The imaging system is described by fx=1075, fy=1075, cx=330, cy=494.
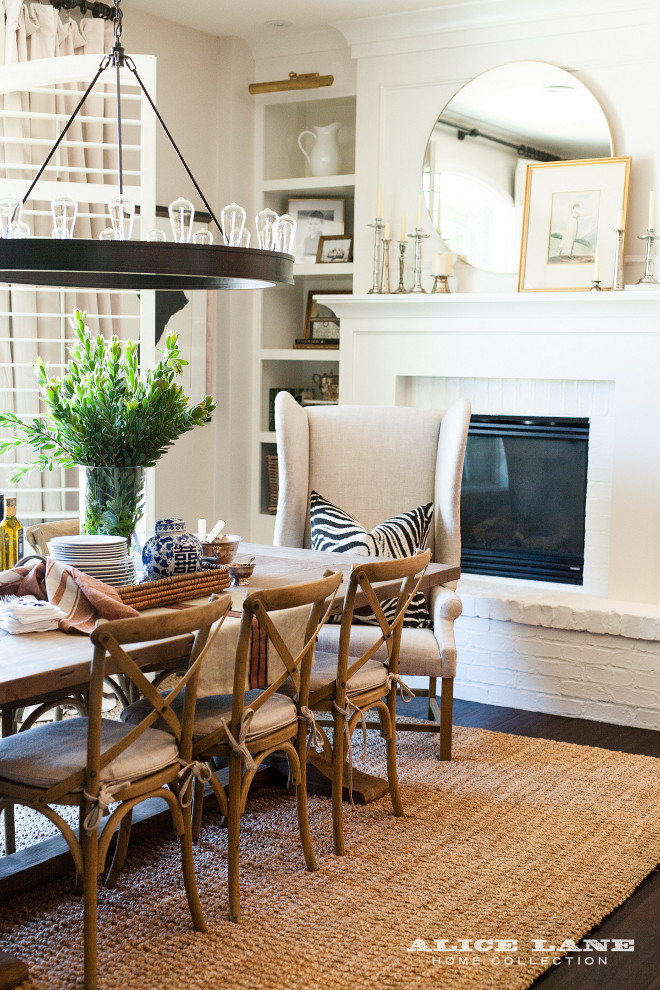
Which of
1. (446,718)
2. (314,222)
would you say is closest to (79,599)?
(446,718)

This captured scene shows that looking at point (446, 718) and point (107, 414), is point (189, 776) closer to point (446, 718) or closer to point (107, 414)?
point (107, 414)

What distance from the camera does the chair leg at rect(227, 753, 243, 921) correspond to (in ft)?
7.89

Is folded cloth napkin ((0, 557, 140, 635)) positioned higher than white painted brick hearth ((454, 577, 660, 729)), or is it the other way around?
folded cloth napkin ((0, 557, 140, 635))

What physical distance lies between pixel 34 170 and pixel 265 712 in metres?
2.67

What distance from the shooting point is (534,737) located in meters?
3.88

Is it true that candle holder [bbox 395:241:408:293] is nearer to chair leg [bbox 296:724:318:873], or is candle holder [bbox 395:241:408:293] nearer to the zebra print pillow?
the zebra print pillow

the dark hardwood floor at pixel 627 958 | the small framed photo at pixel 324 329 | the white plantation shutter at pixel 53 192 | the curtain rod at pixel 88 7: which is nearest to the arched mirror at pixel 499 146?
the small framed photo at pixel 324 329

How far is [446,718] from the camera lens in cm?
352

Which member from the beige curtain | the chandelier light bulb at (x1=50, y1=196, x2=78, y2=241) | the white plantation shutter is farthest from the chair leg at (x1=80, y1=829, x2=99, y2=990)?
the beige curtain

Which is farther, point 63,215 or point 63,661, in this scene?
point 63,215

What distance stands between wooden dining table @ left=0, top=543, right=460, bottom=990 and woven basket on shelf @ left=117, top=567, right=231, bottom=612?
63 millimetres

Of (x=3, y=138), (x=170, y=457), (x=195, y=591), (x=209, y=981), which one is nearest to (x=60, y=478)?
(x=170, y=457)

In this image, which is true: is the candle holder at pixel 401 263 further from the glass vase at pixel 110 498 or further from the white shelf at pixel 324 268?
the glass vase at pixel 110 498

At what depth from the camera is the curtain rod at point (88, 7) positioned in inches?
178
